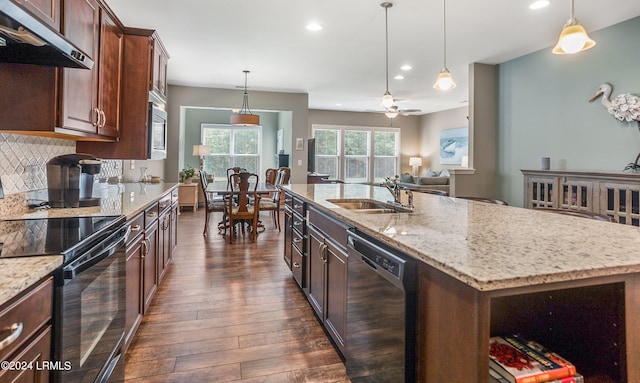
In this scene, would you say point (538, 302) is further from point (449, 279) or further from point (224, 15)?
point (224, 15)

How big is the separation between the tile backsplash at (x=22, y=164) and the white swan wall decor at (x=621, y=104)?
5.36 metres

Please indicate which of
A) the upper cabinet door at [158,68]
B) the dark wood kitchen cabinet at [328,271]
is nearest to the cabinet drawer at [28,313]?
the dark wood kitchen cabinet at [328,271]

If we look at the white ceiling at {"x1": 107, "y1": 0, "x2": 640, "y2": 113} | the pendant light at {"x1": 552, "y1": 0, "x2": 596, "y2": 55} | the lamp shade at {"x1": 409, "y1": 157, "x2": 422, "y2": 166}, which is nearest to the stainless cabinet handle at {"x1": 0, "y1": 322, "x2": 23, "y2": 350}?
the pendant light at {"x1": 552, "y1": 0, "x2": 596, "y2": 55}

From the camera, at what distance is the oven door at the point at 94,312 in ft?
3.63

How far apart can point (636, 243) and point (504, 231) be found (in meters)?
0.42

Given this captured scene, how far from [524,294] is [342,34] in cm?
378

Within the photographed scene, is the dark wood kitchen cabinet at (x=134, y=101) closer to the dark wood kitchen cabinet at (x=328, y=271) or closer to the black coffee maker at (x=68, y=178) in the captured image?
the black coffee maker at (x=68, y=178)

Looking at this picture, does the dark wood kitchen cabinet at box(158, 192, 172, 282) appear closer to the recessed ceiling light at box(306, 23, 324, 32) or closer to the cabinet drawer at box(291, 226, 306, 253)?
the cabinet drawer at box(291, 226, 306, 253)

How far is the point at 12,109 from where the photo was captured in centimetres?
171

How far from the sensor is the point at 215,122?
381 inches

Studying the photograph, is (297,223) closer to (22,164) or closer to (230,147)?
(22,164)

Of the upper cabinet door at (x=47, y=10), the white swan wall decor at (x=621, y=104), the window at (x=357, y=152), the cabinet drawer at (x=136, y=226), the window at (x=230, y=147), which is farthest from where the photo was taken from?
the window at (x=357, y=152)

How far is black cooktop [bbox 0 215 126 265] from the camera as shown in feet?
3.69

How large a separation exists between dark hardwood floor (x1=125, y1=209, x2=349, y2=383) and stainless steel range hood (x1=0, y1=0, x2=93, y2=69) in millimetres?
1611
